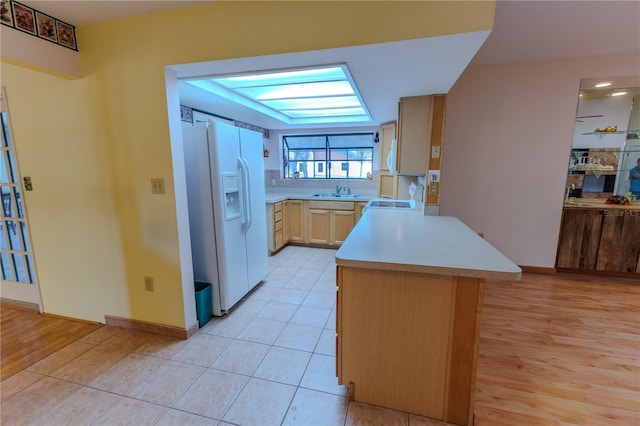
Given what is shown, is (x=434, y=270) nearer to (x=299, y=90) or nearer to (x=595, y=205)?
(x=299, y=90)

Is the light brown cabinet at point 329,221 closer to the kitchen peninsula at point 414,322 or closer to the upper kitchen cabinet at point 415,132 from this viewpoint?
the upper kitchen cabinet at point 415,132

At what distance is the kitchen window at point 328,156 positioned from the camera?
Answer: 15.9ft

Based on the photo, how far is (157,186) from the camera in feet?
6.71

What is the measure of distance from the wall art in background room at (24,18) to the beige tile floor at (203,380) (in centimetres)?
223

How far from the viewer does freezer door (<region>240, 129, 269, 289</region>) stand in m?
2.73

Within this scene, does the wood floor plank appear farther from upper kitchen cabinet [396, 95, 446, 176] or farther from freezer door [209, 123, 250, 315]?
freezer door [209, 123, 250, 315]

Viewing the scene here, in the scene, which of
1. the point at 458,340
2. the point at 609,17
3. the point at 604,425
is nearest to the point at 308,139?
the point at 609,17

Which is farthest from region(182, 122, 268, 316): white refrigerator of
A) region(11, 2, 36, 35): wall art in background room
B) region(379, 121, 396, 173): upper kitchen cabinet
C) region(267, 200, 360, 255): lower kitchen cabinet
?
region(379, 121, 396, 173): upper kitchen cabinet

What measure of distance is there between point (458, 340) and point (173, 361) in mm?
1871

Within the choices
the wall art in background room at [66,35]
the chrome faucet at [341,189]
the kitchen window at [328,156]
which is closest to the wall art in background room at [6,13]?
the wall art in background room at [66,35]

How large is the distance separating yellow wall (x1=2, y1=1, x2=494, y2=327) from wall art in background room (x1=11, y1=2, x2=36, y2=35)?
0.94 feet

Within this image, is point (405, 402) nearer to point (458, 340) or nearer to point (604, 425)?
point (458, 340)

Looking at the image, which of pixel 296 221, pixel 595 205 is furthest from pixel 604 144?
pixel 296 221

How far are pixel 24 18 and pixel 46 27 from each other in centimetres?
12
